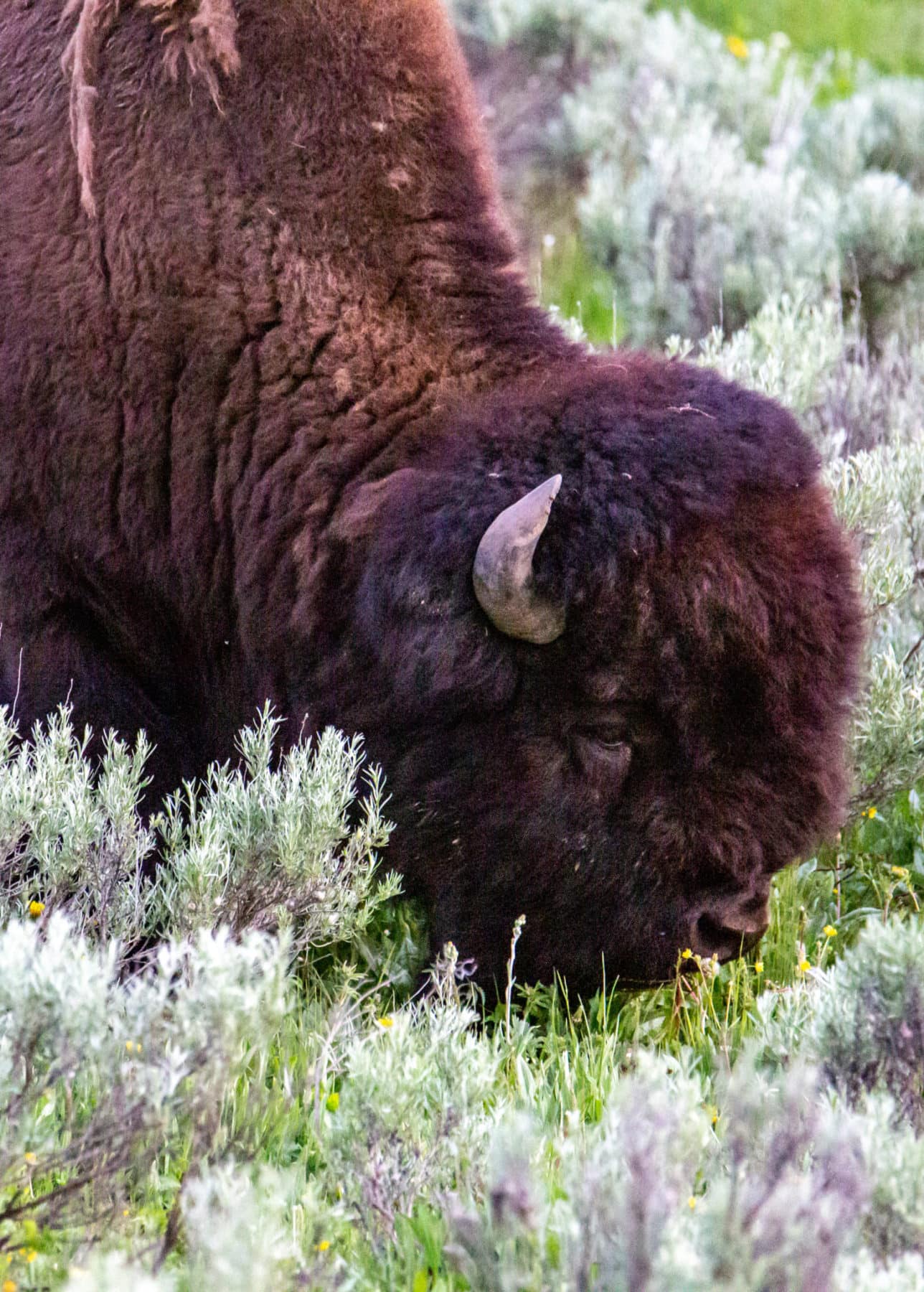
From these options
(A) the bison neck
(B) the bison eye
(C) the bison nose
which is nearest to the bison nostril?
(C) the bison nose

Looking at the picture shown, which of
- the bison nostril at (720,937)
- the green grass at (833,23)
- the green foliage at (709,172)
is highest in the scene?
the green grass at (833,23)

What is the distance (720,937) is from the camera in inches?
131

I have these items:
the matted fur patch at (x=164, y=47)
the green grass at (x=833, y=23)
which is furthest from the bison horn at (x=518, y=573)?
the green grass at (x=833, y=23)

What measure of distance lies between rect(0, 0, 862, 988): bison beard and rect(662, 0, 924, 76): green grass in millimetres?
8787

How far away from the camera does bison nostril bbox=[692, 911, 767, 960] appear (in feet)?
10.8

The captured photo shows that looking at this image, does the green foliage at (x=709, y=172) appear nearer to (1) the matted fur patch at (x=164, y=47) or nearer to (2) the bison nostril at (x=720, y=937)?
(1) the matted fur patch at (x=164, y=47)

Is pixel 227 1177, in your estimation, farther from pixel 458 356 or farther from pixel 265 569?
pixel 458 356

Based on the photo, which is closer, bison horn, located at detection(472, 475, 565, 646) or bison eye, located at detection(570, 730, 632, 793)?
bison horn, located at detection(472, 475, 565, 646)

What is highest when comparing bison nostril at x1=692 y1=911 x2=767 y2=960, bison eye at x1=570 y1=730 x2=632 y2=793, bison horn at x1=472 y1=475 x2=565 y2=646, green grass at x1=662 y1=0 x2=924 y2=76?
green grass at x1=662 y1=0 x2=924 y2=76

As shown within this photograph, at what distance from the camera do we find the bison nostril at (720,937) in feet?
10.8

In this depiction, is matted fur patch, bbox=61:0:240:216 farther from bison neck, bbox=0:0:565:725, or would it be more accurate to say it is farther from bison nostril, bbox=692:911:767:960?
bison nostril, bbox=692:911:767:960

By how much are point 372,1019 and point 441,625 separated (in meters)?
0.77

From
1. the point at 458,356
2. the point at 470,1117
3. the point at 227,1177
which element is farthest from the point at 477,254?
the point at 227,1177

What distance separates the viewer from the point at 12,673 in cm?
364
